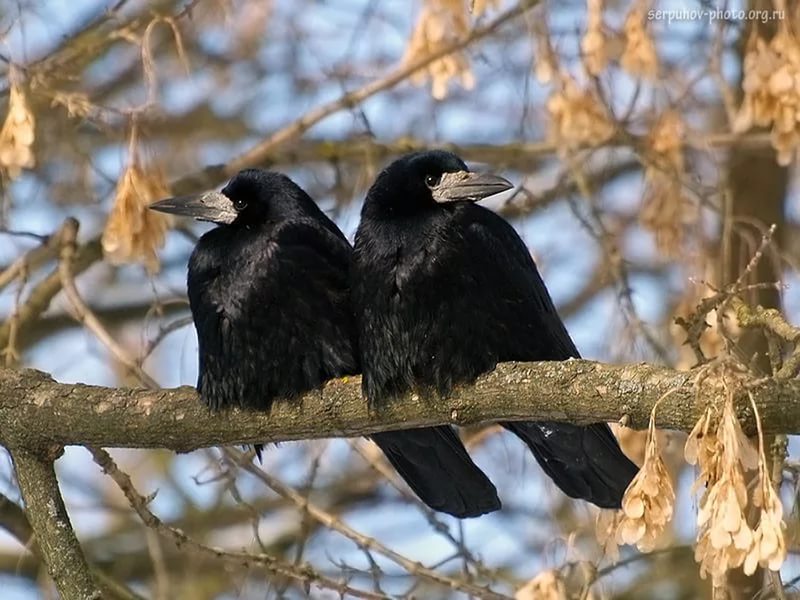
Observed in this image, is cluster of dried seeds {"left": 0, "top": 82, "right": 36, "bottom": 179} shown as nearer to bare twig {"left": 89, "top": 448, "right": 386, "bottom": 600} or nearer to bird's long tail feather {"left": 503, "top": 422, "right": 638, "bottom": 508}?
bare twig {"left": 89, "top": 448, "right": 386, "bottom": 600}

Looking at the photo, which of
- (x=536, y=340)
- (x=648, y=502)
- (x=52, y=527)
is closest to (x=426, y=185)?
(x=536, y=340)

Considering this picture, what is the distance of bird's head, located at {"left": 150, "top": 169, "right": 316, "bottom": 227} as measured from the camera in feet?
Result: 16.7

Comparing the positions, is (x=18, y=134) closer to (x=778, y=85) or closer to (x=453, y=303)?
(x=453, y=303)

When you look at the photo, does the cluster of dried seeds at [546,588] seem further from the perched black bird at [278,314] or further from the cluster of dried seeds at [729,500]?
the cluster of dried seeds at [729,500]

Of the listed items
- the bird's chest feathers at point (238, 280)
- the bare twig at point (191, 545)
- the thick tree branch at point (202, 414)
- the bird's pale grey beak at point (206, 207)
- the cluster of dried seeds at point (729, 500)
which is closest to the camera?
the cluster of dried seeds at point (729, 500)

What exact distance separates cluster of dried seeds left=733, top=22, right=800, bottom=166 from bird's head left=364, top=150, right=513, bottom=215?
83 centimetres

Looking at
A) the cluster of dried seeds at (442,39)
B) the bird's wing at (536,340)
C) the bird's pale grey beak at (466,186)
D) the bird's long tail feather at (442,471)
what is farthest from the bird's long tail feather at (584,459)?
the cluster of dried seeds at (442,39)

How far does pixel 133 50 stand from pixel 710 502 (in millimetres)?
5130

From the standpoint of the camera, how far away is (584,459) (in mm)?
4684

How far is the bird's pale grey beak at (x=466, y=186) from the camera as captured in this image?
468cm

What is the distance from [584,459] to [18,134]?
198cm

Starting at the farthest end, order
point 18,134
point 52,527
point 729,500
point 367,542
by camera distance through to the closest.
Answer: point 367,542, point 18,134, point 52,527, point 729,500

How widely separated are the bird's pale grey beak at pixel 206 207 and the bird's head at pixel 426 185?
536 mm

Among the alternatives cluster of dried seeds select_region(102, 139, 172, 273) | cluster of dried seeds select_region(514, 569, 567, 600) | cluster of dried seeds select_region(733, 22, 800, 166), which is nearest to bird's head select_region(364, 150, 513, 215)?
cluster of dried seeds select_region(102, 139, 172, 273)
